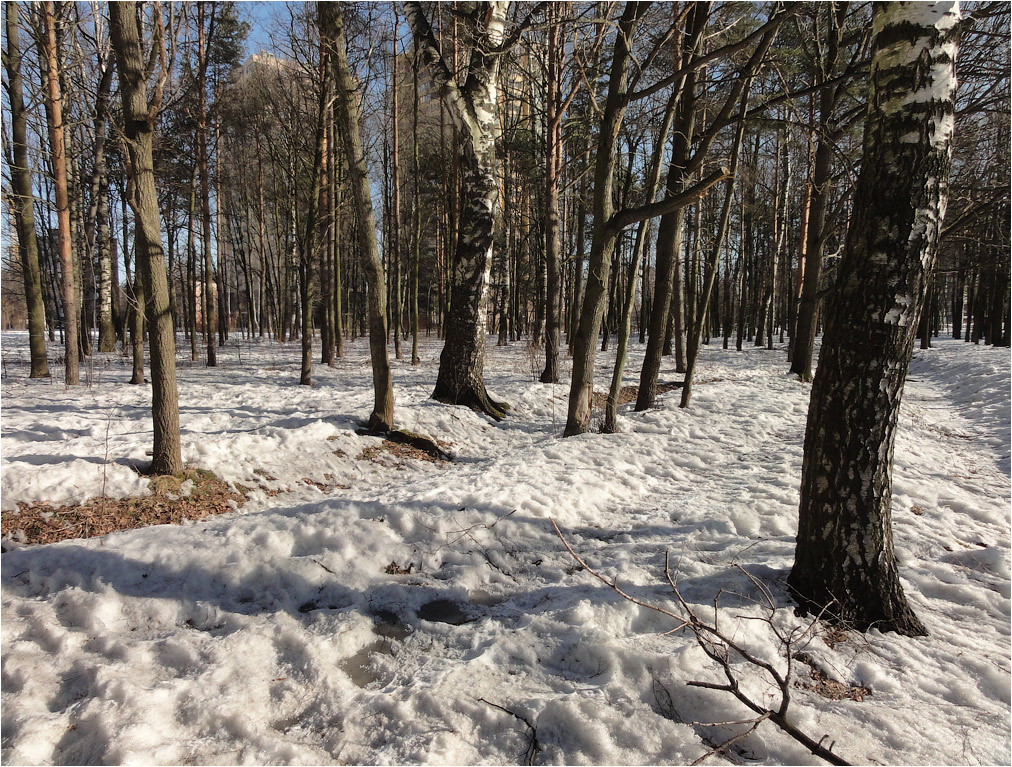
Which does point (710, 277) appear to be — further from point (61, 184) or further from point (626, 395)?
point (61, 184)

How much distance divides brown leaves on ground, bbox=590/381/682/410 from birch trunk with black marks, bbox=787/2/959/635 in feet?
20.6

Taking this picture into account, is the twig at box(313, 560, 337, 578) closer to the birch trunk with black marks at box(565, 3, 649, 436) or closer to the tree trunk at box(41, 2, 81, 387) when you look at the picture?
the birch trunk with black marks at box(565, 3, 649, 436)

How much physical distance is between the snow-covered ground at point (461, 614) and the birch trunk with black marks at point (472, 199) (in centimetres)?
255

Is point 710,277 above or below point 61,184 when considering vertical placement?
below

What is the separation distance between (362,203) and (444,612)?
209 inches

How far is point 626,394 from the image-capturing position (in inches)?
421

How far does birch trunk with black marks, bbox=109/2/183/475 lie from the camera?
4.13 meters

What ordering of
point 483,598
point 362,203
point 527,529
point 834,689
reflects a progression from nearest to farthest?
1. point 834,689
2. point 483,598
3. point 527,529
4. point 362,203

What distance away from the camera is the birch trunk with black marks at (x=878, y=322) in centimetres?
239

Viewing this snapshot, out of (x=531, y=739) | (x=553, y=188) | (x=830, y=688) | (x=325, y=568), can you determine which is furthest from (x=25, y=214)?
(x=830, y=688)

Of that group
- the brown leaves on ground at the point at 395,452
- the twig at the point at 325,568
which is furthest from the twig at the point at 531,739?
the brown leaves on ground at the point at 395,452

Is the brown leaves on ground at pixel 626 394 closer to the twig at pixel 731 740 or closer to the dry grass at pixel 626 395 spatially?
the dry grass at pixel 626 395

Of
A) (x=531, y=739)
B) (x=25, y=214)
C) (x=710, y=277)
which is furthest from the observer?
(x=25, y=214)

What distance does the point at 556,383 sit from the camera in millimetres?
10539
